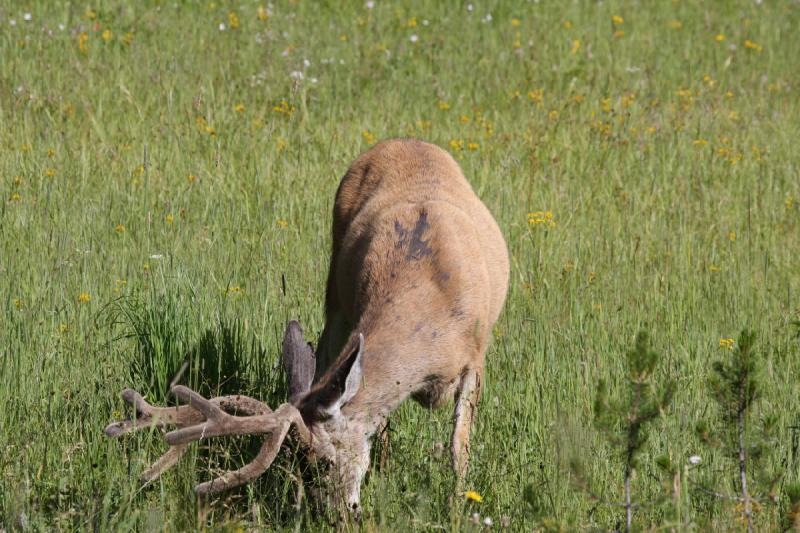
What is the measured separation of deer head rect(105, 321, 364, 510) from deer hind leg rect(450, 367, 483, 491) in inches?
23.8

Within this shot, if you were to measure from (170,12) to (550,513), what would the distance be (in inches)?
314

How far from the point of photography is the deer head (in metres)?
3.85

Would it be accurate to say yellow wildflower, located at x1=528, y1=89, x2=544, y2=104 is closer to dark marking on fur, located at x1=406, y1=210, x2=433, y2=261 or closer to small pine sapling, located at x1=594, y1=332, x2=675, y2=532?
dark marking on fur, located at x1=406, y1=210, x2=433, y2=261

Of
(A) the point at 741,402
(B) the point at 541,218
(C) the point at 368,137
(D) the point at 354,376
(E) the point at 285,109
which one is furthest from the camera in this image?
(E) the point at 285,109

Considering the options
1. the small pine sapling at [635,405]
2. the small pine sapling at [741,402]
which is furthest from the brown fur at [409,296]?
the small pine sapling at [741,402]

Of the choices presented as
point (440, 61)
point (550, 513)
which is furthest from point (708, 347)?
point (440, 61)

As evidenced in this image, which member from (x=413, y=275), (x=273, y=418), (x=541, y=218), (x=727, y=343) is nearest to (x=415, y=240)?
(x=413, y=275)

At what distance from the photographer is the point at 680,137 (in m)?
9.07

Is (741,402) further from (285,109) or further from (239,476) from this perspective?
(285,109)

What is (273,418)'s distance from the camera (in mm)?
3996

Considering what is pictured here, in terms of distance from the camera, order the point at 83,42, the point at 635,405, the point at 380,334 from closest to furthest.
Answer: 1. the point at 635,405
2. the point at 380,334
3. the point at 83,42

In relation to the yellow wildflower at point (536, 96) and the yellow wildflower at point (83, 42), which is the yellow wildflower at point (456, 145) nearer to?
the yellow wildflower at point (536, 96)

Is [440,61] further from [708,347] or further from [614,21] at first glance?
[708,347]

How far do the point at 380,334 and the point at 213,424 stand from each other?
3.27 feet
